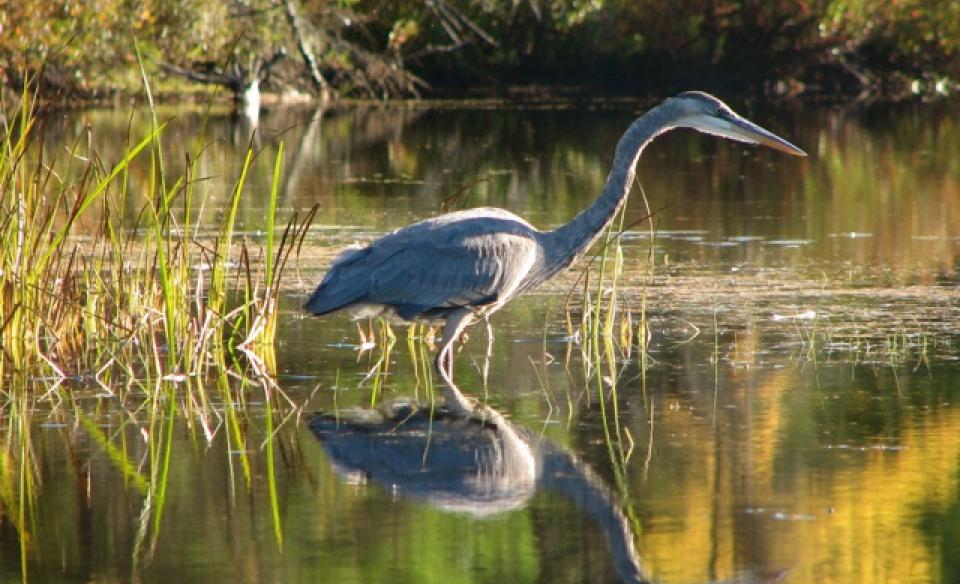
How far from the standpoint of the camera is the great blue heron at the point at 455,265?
7070 mm

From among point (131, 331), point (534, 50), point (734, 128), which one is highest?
point (534, 50)

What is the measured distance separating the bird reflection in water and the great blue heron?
765mm

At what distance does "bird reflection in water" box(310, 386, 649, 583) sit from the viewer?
16.2 ft

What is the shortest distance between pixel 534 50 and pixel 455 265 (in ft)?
93.9

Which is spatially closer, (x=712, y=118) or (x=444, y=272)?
(x=444, y=272)

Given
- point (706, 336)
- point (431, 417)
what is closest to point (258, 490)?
point (431, 417)

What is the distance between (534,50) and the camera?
116ft

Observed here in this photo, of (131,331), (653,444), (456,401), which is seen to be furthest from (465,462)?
(131,331)

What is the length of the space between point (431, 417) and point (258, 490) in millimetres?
1180

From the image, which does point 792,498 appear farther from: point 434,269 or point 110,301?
point 110,301

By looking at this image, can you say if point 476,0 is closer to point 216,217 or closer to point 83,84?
point 83,84

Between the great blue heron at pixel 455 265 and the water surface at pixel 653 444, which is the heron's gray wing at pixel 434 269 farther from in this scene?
the water surface at pixel 653 444

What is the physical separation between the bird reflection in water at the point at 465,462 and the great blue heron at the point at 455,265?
76 centimetres

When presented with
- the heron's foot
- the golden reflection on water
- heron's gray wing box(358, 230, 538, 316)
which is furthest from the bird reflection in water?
heron's gray wing box(358, 230, 538, 316)
